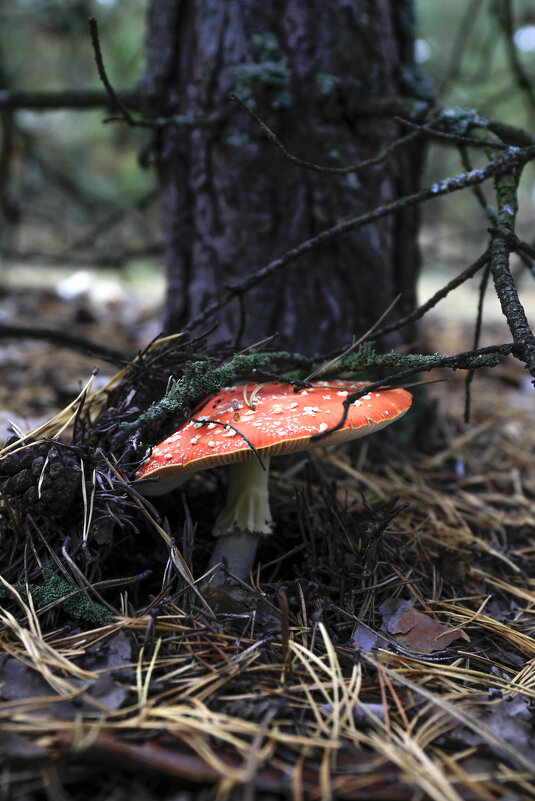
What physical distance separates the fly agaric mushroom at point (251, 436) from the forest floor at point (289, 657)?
0.14 metres

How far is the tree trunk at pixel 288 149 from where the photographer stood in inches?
92.4

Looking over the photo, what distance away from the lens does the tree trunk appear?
235 centimetres

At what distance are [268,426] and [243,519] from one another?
0.46 metres

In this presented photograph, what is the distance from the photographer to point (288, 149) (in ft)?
7.79

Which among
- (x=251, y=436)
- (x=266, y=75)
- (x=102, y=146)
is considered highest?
(x=102, y=146)

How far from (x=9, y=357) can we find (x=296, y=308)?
2.26 meters

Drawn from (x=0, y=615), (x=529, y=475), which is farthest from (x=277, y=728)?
(x=529, y=475)

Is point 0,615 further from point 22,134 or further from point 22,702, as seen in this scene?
point 22,134

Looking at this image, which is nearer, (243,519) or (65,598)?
(65,598)

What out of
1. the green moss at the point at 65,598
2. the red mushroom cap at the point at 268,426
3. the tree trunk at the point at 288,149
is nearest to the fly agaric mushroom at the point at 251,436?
the red mushroom cap at the point at 268,426

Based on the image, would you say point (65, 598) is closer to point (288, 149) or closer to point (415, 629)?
point (415, 629)

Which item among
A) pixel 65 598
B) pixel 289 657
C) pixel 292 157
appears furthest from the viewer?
pixel 292 157

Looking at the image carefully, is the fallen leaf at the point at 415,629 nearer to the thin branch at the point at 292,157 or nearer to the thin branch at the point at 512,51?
the thin branch at the point at 292,157

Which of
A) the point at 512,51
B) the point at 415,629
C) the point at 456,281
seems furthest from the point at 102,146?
the point at 415,629
